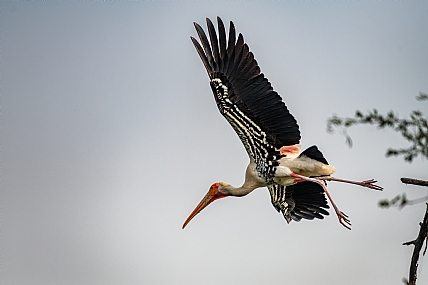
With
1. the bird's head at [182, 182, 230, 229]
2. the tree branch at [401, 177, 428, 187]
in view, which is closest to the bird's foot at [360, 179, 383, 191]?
the bird's head at [182, 182, 230, 229]

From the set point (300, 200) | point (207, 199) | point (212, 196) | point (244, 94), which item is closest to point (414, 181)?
point (244, 94)

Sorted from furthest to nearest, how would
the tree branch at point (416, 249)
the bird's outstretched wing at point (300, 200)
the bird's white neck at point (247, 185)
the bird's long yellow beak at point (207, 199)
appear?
the bird's long yellow beak at point (207, 199)
the bird's outstretched wing at point (300, 200)
the bird's white neck at point (247, 185)
the tree branch at point (416, 249)

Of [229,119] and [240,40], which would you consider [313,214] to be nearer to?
[229,119]

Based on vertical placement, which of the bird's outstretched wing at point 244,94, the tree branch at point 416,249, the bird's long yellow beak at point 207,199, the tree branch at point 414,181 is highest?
the bird's outstretched wing at point 244,94

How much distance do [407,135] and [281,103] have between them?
673 cm

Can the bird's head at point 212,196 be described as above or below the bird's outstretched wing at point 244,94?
below

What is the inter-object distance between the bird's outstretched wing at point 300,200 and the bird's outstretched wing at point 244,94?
1.32 meters

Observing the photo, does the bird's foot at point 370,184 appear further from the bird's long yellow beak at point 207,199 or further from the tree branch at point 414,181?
the tree branch at point 414,181

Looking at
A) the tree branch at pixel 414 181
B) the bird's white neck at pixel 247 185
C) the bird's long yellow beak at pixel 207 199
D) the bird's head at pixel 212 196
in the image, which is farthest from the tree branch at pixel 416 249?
the bird's long yellow beak at pixel 207 199

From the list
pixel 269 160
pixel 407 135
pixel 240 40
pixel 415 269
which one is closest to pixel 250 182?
pixel 269 160

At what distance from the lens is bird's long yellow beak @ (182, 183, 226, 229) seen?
14392 millimetres

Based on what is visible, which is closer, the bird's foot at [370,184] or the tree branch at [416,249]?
the tree branch at [416,249]

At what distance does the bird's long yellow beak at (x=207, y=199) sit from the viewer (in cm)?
1439

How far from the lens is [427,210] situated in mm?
5379
